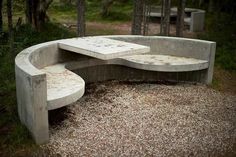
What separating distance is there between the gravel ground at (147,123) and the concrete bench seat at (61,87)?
0.61 metres

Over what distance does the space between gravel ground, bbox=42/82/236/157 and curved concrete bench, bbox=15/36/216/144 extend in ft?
1.44

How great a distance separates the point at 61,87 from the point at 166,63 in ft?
9.77

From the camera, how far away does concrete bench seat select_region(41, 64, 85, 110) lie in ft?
17.3

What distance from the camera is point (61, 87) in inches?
226

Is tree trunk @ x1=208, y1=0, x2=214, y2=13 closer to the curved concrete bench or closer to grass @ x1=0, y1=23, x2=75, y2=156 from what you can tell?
grass @ x1=0, y1=23, x2=75, y2=156

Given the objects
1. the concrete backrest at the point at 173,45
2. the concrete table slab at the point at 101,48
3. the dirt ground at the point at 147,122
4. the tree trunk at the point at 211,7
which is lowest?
the dirt ground at the point at 147,122

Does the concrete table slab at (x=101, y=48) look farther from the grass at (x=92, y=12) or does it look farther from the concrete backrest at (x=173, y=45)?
the grass at (x=92, y=12)

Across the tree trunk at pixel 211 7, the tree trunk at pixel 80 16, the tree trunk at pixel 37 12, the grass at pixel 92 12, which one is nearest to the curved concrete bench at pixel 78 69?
the tree trunk at pixel 80 16

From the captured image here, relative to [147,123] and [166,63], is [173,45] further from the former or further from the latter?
[147,123]

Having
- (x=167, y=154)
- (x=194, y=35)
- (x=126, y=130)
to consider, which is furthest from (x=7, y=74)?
(x=194, y=35)

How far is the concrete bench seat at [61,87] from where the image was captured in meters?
5.26

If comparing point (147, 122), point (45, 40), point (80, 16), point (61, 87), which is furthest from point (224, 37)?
point (61, 87)

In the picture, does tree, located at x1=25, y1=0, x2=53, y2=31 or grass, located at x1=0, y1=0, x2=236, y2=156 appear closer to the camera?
grass, located at x1=0, y1=0, x2=236, y2=156

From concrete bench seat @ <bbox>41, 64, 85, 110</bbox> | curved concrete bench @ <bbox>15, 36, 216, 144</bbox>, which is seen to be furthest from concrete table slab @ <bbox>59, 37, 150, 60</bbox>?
concrete bench seat @ <bbox>41, 64, 85, 110</bbox>
